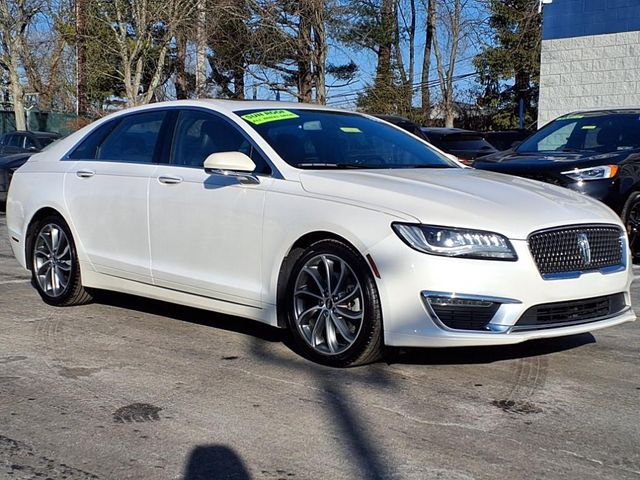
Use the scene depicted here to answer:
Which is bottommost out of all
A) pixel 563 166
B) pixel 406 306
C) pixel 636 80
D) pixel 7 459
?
pixel 7 459

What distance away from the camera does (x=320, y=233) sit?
210 inches

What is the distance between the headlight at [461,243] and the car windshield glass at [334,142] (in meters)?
1.11

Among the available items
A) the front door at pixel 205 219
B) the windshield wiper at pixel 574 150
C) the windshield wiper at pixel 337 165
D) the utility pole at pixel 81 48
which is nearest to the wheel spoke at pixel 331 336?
the front door at pixel 205 219

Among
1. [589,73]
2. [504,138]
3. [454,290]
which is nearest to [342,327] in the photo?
[454,290]

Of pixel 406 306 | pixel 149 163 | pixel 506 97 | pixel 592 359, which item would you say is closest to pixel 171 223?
pixel 149 163

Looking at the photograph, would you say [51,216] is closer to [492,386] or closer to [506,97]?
[492,386]

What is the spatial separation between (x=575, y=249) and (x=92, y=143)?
380 centimetres

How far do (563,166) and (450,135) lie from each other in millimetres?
7199

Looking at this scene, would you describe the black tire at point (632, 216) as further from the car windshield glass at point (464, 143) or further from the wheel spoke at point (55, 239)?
the car windshield glass at point (464, 143)

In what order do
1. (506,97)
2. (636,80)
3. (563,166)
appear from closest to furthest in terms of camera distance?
1. (563,166)
2. (636,80)
3. (506,97)

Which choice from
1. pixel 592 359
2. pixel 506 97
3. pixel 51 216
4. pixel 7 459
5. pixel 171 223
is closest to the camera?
pixel 7 459

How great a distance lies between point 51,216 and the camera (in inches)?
283

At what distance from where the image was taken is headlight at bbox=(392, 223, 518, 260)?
4828 mm

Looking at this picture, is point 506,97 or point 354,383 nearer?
point 354,383
